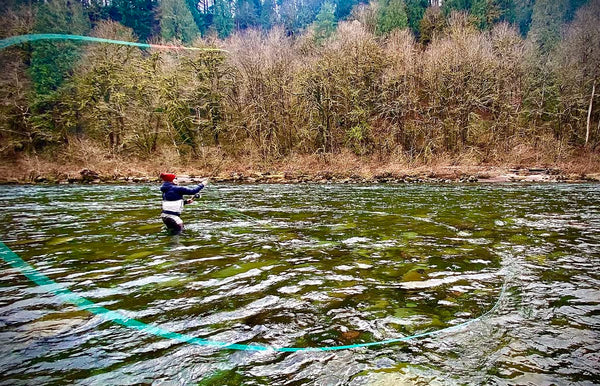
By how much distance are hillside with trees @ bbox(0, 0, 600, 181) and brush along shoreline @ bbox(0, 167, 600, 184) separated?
318 centimetres

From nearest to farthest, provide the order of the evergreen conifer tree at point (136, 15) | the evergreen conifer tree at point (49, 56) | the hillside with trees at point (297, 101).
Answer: the hillside with trees at point (297, 101) → the evergreen conifer tree at point (49, 56) → the evergreen conifer tree at point (136, 15)

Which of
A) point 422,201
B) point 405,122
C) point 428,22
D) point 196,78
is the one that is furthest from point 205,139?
point 428,22

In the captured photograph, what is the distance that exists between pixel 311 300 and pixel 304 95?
29.1 m

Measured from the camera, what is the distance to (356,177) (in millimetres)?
25484

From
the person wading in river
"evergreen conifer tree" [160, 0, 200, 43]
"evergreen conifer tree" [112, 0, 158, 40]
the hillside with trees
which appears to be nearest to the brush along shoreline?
the hillside with trees

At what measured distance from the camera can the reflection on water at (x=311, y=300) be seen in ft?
10.5

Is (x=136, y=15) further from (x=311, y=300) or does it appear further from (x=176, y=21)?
(x=311, y=300)

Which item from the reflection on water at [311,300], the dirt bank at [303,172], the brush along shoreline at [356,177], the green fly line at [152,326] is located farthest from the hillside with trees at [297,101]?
the green fly line at [152,326]

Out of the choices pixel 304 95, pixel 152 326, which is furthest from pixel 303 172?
pixel 152 326

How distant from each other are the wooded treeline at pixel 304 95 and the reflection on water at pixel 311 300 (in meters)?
22.7

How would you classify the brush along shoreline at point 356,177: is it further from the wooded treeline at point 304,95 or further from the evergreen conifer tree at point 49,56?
the evergreen conifer tree at point 49,56

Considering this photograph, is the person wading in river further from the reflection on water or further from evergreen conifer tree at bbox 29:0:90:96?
evergreen conifer tree at bbox 29:0:90:96

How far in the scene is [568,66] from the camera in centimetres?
3156

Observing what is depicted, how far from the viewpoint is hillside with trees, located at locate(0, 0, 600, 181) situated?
99.8 feet
